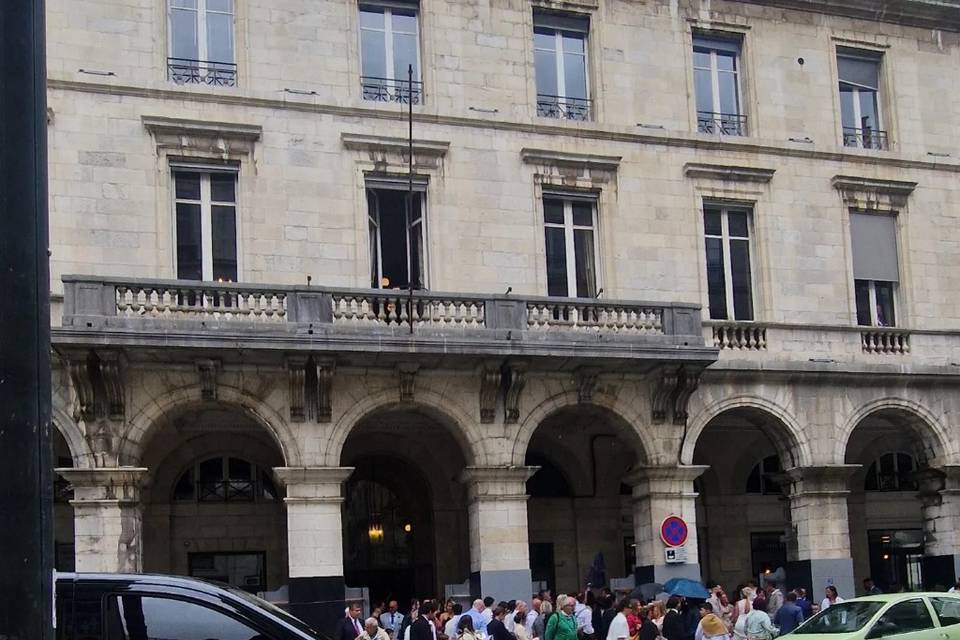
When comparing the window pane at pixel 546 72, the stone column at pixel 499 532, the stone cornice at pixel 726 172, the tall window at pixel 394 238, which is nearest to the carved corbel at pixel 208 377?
the tall window at pixel 394 238

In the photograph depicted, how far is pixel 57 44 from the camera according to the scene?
20.7 metres

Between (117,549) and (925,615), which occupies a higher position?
(117,549)

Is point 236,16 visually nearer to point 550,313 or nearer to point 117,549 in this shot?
point 550,313

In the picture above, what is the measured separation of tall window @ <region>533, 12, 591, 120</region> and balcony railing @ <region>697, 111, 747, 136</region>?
2299 millimetres

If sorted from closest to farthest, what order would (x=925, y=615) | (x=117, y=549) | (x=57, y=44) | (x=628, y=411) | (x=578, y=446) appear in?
(x=925, y=615) < (x=117, y=549) < (x=57, y=44) < (x=628, y=411) < (x=578, y=446)

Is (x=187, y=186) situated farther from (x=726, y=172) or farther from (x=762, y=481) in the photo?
(x=762, y=481)

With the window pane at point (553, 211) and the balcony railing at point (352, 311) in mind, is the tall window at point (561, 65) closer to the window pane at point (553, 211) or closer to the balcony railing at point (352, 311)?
the window pane at point (553, 211)

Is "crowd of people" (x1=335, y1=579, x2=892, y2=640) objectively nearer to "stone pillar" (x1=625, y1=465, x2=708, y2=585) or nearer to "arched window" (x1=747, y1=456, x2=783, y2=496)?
"stone pillar" (x1=625, y1=465, x2=708, y2=585)

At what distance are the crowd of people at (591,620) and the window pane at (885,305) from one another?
20.6 feet

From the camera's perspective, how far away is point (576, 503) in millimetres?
25469

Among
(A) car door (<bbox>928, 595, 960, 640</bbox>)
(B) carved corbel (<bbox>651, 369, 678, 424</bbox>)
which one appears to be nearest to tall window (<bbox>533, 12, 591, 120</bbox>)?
(B) carved corbel (<bbox>651, 369, 678, 424</bbox>)

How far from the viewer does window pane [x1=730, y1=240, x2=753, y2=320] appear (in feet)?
79.9

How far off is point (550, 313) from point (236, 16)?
6.95 m

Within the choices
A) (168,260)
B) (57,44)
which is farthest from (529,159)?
(57,44)
